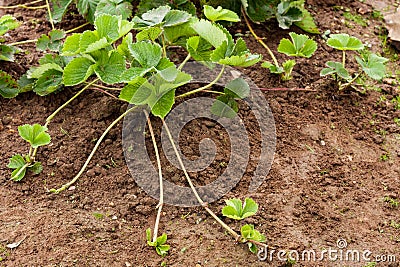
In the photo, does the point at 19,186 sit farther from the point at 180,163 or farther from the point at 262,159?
the point at 262,159

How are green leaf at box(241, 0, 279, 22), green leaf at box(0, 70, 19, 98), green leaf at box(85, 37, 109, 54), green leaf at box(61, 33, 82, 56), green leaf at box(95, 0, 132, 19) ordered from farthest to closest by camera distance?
green leaf at box(241, 0, 279, 22)
green leaf at box(95, 0, 132, 19)
green leaf at box(0, 70, 19, 98)
green leaf at box(61, 33, 82, 56)
green leaf at box(85, 37, 109, 54)

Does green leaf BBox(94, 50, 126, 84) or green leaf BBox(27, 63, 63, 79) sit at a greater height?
green leaf BBox(94, 50, 126, 84)

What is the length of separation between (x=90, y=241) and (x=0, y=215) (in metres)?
0.31

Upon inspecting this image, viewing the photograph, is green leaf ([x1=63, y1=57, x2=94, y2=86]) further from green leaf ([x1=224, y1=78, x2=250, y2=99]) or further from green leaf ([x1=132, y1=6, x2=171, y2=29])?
green leaf ([x1=224, y1=78, x2=250, y2=99])

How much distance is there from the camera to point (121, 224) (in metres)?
1.68

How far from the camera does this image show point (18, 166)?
5.86 feet

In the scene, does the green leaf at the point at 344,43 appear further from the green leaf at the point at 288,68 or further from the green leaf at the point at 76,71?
the green leaf at the point at 76,71

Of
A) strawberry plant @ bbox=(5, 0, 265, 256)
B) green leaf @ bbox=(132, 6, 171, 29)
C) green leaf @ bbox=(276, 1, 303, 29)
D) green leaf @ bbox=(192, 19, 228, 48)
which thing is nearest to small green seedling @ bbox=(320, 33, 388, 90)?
green leaf @ bbox=(276, 1, 303, 29)

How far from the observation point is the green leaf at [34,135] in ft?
5.74

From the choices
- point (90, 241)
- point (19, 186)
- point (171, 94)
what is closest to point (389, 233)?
point (171, 94)

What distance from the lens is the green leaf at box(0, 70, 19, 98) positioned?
2029 mm

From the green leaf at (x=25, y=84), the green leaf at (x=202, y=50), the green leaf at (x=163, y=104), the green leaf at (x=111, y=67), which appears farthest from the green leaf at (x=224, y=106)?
the green leaf at (x=25, y=84)

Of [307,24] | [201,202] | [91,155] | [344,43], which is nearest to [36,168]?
[91,155]

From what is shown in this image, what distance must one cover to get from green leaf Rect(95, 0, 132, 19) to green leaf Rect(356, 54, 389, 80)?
95cm
